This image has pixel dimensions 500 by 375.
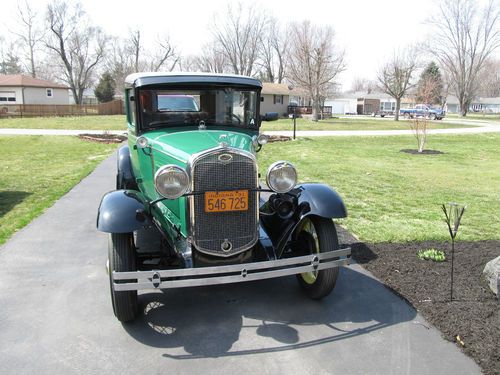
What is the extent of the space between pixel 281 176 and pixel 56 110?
3903 centimetres

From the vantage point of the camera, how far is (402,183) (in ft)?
31.2

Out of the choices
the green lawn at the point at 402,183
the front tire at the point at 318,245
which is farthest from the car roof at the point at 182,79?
the green lawn at the point at 402,183

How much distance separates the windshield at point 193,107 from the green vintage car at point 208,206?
0.01 metres

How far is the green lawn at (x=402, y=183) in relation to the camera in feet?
19.9

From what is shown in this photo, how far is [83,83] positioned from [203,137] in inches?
2263

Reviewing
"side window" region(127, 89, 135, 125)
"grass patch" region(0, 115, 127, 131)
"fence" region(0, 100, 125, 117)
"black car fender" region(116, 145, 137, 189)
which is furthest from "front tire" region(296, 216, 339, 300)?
"fence" region(0, 100, 125, 117)

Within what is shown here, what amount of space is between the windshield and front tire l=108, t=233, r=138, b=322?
153 cm

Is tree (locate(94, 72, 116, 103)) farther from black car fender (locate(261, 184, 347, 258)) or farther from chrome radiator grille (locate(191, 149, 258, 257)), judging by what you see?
chrome radiator grille (locate(191, 149, 258, 257))

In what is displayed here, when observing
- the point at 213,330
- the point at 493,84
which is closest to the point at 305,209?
the point at 213,330

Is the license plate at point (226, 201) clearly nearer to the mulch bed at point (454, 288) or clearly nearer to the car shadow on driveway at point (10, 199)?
the mulch bed at point (454, 288)

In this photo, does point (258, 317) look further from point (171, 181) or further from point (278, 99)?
point (278, 99)

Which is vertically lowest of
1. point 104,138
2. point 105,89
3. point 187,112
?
point 104,138

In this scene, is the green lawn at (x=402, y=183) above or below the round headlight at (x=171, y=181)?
below

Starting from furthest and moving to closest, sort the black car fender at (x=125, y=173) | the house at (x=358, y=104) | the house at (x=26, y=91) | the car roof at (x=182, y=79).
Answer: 1. the house at (x=358, y=104)
2. the house at (x=26, y=91)
3. the black car fender at (x=125, y=173)
4. the car roof at (x=182, y=79)
